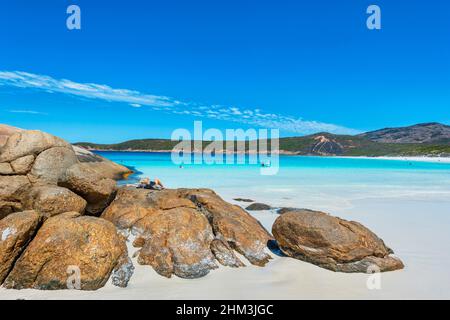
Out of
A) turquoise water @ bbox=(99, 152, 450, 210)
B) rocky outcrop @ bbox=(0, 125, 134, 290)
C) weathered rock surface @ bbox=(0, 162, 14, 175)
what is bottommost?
turquoise water @ bbox=(99, 152, 450, 210)

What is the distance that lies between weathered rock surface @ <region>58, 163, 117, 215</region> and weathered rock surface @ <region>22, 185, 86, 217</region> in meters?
0.61

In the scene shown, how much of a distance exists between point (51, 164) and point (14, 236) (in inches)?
159

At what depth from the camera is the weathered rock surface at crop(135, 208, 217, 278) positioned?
25.8ft

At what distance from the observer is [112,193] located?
1091 cm

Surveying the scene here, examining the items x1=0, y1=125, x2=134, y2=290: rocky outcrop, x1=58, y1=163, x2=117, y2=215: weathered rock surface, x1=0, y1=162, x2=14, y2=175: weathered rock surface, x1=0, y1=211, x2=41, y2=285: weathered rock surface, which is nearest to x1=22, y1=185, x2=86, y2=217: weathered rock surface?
x1=0, y1=125, x2=134, y2=290: rocky outcrop

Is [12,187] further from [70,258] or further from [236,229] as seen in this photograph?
[236,229]

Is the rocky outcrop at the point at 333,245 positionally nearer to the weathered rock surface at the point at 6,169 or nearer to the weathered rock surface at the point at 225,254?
the weathered rock surface at the point at 225,254

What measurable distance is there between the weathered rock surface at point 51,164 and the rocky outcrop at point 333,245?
7.28 meters

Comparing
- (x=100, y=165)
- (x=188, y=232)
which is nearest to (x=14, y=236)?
(x=188, y=232)

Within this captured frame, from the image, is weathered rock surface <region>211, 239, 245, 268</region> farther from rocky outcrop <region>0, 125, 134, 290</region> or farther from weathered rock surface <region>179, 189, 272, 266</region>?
rocky outcrop <region>0, 125, 134, 290</region>

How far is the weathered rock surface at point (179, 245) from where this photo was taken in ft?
25.8

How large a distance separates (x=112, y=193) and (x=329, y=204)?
13.3 metres

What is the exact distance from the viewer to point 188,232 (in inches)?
335

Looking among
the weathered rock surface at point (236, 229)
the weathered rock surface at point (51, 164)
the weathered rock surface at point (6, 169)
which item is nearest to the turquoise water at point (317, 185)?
the weathered rock surface at point (236, 229)
